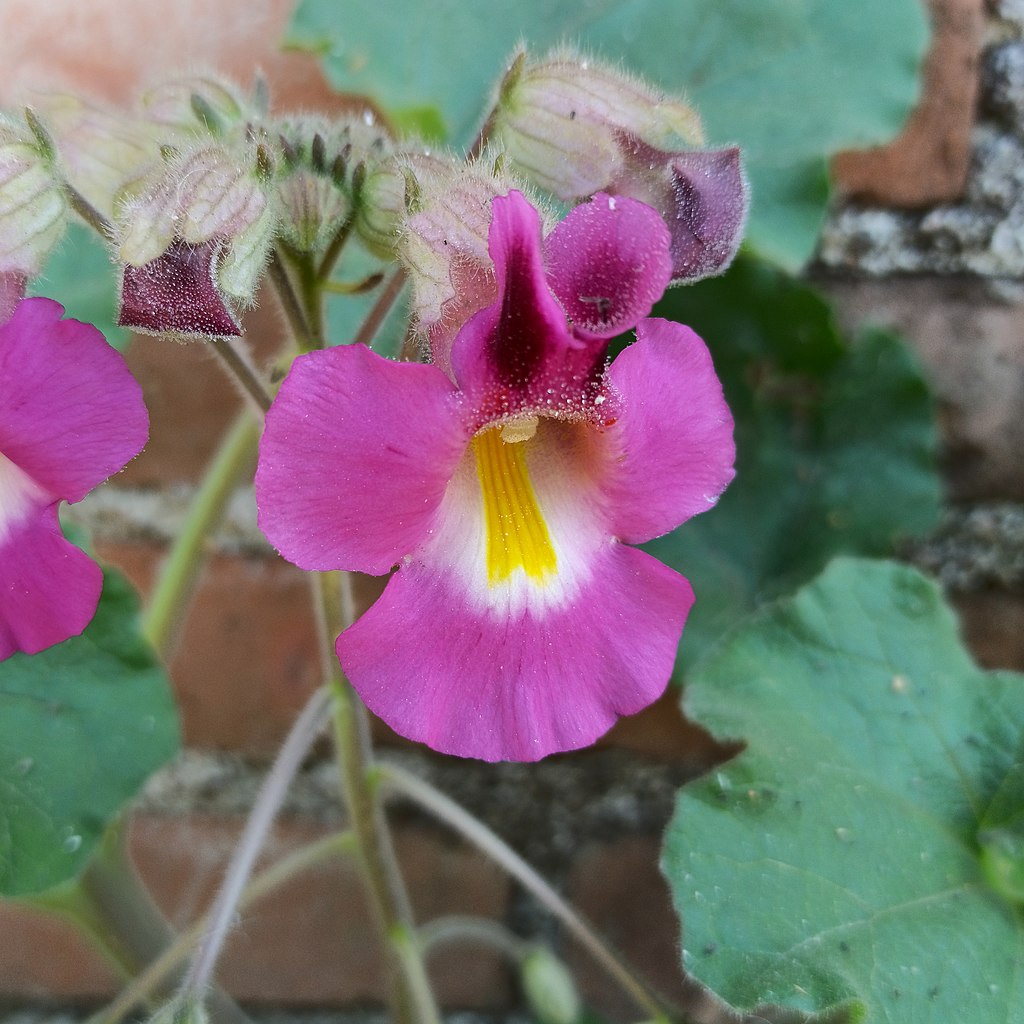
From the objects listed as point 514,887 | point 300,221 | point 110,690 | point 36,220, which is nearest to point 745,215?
point 300,221

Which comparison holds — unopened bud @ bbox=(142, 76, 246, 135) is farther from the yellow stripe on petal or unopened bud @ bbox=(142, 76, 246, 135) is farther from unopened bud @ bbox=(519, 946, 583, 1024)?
unopened bud @ bbox=(519, 946, 583, 1024)

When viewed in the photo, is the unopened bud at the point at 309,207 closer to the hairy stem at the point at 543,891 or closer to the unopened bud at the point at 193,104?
the unopened bud at the point at 193,104

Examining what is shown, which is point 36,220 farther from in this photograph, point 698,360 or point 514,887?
point 514,887

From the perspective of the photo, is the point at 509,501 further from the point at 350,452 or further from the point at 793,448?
the point at 793,448

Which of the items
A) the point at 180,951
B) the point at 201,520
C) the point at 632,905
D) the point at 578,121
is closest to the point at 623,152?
the point at 578,121

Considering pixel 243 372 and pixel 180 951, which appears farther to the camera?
pixel 180 951

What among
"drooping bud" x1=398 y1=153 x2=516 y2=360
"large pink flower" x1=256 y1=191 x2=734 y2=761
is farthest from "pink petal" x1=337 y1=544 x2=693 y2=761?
"drooping bud" x1=398 y1=153 x2=516 y2=360

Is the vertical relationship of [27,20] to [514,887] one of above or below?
above
